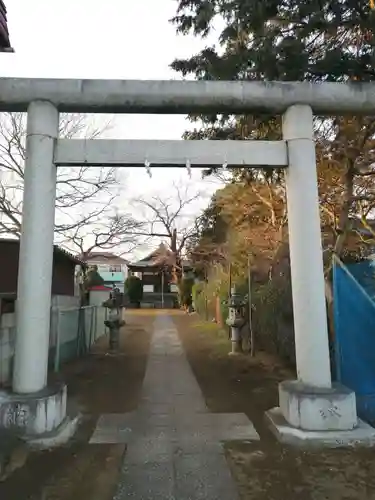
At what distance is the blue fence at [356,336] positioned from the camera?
5.32 m

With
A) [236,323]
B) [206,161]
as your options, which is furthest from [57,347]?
[206,161]

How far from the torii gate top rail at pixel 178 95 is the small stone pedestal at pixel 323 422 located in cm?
362

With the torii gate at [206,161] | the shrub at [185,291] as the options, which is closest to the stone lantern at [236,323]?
the torii gate at [206,161]

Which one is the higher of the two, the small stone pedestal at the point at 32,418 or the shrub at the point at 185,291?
the shrub at the point at 185,291

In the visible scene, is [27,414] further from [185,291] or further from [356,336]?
[185,291]

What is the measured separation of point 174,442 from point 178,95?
4243 mm

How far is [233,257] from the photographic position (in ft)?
57.3

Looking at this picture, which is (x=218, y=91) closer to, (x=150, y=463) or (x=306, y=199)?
(x=306, y=199)

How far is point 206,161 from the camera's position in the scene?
5.39m

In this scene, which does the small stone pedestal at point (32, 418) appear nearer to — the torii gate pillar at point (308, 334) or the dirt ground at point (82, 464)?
the dirt ground at point (82, 464)

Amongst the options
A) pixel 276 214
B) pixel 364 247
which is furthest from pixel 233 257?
pixel 364 247

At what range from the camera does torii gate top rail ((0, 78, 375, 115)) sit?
17.3ft

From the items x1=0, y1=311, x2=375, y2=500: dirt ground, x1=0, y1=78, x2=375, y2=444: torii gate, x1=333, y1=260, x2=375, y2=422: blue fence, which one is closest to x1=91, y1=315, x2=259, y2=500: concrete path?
x1=0, y1=311, x2=375, y2=500: dirt ground

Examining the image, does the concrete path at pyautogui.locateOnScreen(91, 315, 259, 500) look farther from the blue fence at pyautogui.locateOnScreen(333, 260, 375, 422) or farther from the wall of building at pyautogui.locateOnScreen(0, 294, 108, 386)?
the wall of building at pyautogui.locateOnScreen(0, 294, 108, 386)
